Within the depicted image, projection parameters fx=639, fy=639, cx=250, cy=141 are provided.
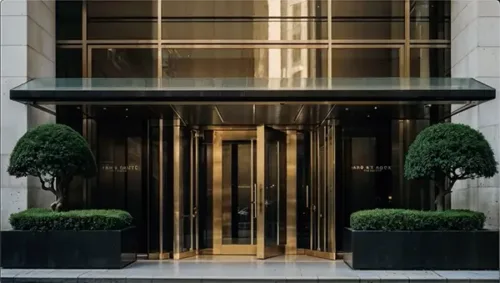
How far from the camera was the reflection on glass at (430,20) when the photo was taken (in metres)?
15.2

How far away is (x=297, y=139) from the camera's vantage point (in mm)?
15453

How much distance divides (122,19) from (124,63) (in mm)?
1087

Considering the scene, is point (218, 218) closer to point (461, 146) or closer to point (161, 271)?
point (161, 271)

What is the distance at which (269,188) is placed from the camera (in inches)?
598

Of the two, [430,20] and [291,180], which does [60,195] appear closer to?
[291,180]

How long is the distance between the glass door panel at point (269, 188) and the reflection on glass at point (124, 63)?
3.06 meters

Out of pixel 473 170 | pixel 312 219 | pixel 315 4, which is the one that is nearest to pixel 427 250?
pixel 473 170

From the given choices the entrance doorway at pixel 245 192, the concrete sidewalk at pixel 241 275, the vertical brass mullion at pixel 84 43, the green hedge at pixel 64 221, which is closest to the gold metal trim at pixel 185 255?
the entrance doorway at pixel 245 192

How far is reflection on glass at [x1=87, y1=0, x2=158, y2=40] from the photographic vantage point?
1525 cm

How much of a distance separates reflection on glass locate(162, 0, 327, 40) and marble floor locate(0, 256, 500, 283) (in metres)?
5.57

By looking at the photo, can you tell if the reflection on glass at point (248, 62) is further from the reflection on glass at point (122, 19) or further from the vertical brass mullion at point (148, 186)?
the vertical brass mullion at point (148, 186)

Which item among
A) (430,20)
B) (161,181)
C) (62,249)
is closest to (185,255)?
(161,181)

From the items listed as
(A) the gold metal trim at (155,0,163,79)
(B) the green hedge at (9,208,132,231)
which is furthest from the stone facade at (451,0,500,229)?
(B) the green hedge at (9,208,132,231)

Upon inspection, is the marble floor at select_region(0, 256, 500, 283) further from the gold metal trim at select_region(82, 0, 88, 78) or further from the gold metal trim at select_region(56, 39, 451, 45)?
the gold metal trim at select_region(56, 39, 451, 45)
